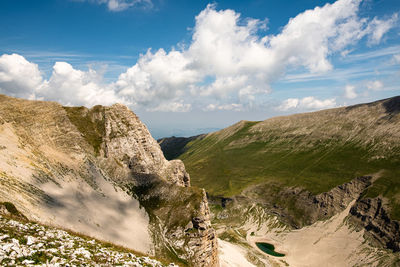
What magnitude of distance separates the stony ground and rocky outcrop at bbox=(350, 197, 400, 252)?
17052cm

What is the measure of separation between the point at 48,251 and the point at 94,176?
6241 cm

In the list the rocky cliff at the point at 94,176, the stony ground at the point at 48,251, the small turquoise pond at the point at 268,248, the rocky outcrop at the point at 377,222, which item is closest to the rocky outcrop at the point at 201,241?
the rocky cliff at the point at 94,176

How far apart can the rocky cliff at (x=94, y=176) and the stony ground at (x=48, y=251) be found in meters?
20.8

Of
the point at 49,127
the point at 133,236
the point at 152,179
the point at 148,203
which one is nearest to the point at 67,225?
the point at 133,236

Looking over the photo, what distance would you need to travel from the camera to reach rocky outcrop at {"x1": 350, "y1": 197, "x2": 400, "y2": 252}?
136 m

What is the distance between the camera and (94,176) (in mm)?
76750

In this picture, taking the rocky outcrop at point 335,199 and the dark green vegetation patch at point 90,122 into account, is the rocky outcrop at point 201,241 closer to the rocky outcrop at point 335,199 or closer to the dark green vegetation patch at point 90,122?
the dark green vegetation patch at point 90,122

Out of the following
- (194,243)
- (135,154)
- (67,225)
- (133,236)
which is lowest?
(194,243)

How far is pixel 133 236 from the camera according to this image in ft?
208

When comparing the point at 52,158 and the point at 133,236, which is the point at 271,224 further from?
the point at 52,158

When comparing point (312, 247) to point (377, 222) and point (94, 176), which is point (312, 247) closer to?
point (377, 222)

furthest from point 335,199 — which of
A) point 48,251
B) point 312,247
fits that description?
point 48,251

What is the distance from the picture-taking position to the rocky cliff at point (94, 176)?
5184 cm

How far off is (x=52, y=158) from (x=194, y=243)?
1964 inches
